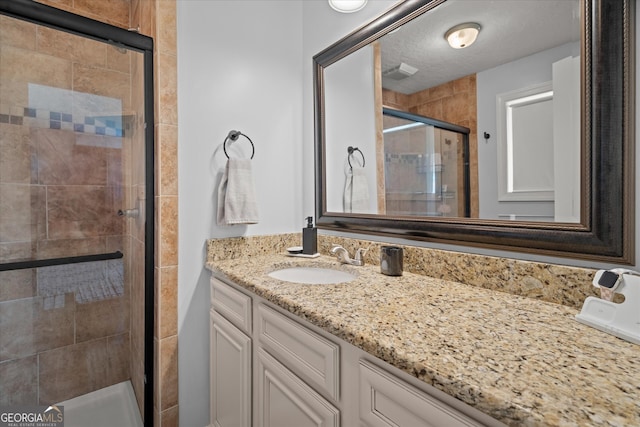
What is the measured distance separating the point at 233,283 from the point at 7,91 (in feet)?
4.49

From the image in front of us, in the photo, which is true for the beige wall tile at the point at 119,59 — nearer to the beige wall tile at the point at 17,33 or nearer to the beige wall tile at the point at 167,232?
the beige wall tile at the point at 17,33

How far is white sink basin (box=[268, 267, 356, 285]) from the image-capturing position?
1360mm

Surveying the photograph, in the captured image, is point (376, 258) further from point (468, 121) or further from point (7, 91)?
point (7, 91)

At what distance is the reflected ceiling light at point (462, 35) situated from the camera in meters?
1.04

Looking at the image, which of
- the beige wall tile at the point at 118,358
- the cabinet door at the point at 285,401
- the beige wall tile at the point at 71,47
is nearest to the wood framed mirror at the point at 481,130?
the cabinet door at the point at 285,401

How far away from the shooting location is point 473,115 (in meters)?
1.04

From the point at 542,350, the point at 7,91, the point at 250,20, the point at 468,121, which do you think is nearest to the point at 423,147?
the point at 468,121

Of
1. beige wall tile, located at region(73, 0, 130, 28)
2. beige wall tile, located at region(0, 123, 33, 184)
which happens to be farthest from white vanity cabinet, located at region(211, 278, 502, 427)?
beige wall tile, located at region(73, 0, 130, 28)

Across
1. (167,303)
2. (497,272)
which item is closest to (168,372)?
(167,303)

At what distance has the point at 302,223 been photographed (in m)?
1.83

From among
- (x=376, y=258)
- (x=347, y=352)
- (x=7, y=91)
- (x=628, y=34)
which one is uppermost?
(x=7, y=91)

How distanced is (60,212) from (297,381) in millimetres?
1525

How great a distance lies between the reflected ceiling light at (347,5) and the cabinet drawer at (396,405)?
151 cm

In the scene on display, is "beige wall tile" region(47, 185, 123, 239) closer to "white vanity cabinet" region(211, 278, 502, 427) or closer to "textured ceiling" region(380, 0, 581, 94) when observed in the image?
"white vanity cabinet" region(211, 278, 502, 427)
